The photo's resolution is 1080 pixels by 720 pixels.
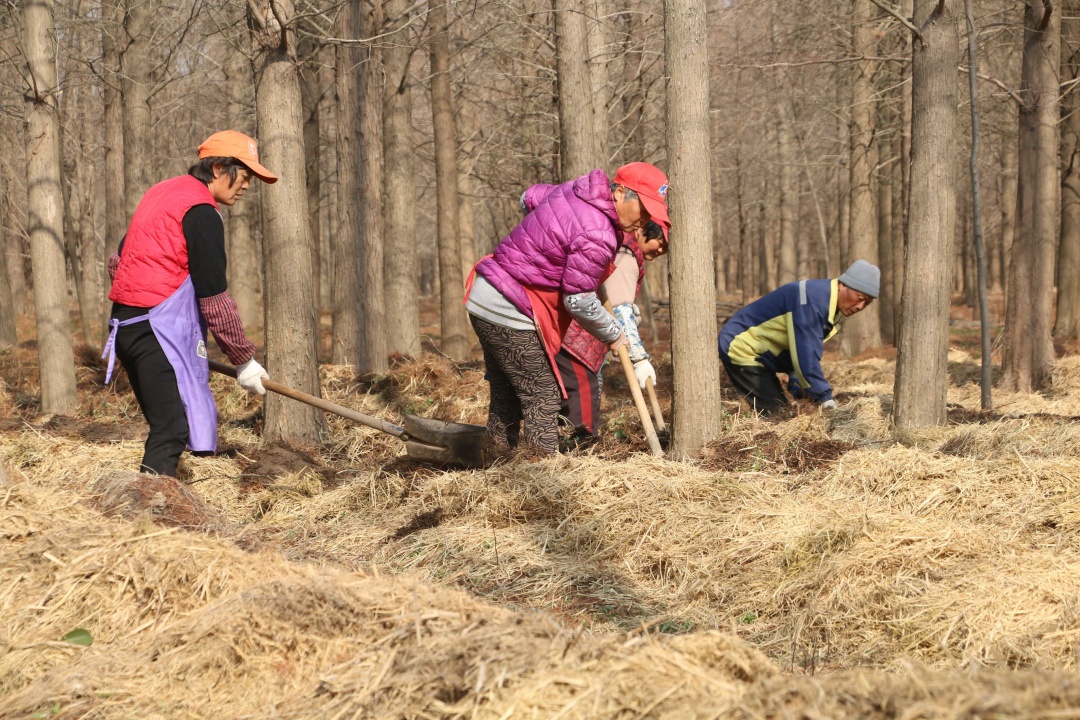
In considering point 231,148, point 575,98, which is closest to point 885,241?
point 575,98

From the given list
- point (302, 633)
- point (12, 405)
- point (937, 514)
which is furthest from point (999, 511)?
point (12, 405)

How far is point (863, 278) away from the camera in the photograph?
24.5ft

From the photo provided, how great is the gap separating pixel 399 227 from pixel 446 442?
7.28 metres

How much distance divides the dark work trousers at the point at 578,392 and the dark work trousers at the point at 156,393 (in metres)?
2.23

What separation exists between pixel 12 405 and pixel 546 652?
9444 mm

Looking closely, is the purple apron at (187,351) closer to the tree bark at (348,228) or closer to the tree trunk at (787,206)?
the tree bark at (348,228)

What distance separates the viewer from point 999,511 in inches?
185

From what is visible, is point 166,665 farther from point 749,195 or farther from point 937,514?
point 749,195

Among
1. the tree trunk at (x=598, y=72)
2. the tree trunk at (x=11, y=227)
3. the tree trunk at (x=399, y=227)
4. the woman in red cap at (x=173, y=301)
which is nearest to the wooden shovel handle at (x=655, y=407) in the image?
the woman in red cap at (x=173, y=301)

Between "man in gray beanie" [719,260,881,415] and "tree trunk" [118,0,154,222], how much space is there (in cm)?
855

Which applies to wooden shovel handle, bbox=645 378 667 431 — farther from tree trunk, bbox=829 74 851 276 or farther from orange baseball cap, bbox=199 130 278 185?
tree trunk, bbox=829 74 851 276

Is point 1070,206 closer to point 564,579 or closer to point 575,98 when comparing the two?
point 575,98

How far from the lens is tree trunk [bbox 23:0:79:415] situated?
919 centimetres

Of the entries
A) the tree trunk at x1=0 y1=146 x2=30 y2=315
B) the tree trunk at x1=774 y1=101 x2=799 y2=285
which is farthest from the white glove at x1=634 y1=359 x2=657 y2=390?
the tree trunk at x1=0 y1=146 x2=30 y2=315
